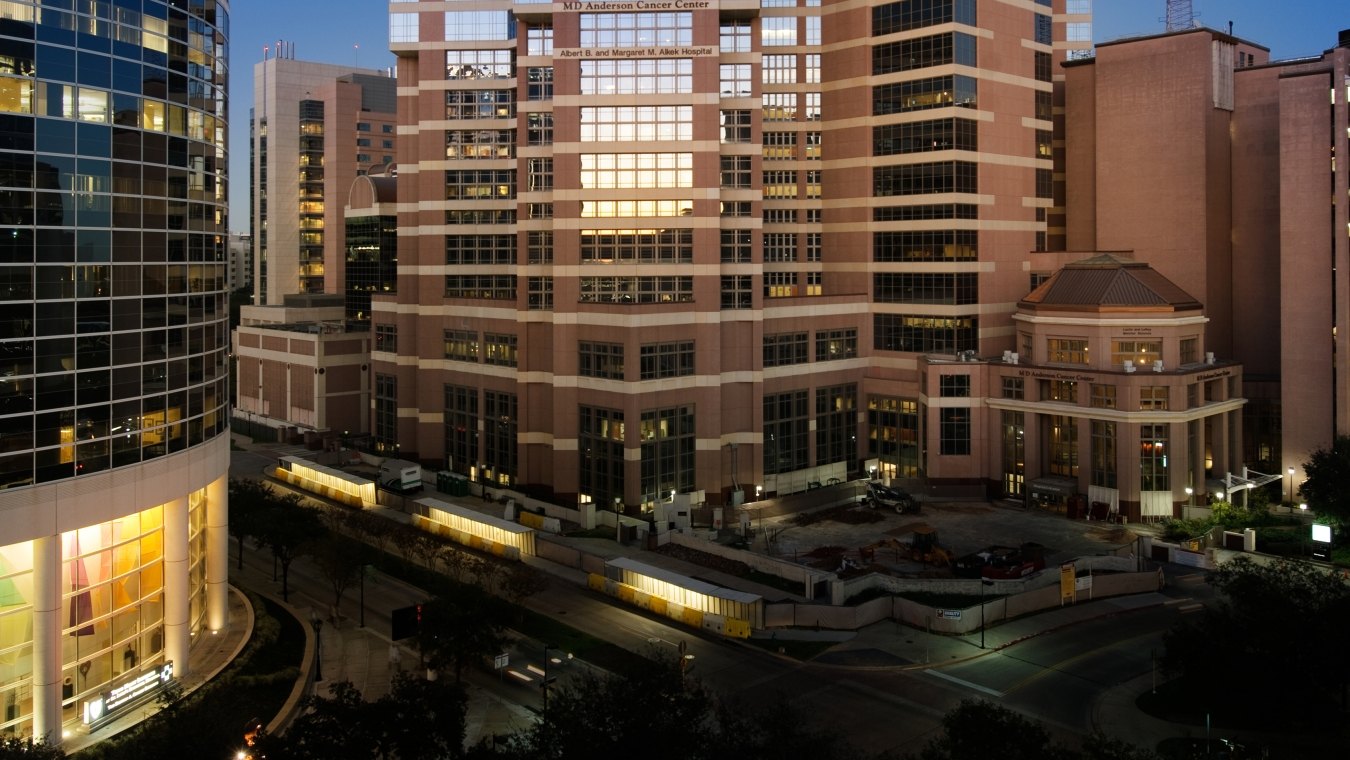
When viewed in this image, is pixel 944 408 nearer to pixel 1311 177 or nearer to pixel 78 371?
pixel 1311 177

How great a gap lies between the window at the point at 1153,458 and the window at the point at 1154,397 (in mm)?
1415

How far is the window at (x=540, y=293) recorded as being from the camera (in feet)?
276

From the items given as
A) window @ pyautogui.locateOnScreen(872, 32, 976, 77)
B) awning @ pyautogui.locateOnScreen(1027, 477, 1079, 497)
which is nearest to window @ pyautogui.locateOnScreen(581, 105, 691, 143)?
window @ pyautogui.locateOnScreen(872, 32, 976, 77)

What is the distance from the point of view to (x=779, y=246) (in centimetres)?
9900

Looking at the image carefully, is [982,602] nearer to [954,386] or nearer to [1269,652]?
[1269,652]

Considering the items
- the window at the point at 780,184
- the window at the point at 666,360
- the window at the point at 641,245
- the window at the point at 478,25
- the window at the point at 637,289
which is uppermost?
the window at the point at 478,25

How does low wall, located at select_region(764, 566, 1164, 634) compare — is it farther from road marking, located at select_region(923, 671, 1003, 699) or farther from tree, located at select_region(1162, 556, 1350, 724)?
tree, located at select_region(1162, 556, 1350, 724)

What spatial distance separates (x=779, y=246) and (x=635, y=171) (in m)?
23.8

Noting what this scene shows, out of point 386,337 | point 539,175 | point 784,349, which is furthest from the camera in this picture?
point 386,337

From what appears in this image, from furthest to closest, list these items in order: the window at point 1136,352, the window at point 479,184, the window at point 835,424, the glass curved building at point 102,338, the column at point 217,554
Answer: the window at point 479,184, the window at point 835,424, the window at point 1136,352, the column at point 217,554, the glass curved building at point 102,338

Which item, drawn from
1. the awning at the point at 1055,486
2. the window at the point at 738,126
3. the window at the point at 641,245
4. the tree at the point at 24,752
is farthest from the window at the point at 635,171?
the tree at the point at 24,752

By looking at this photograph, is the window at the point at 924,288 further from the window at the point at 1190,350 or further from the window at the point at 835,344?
the window at the point at 1190,350

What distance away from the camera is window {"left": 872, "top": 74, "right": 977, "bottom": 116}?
8762 cm

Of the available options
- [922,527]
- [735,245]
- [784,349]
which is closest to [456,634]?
[922,527]
